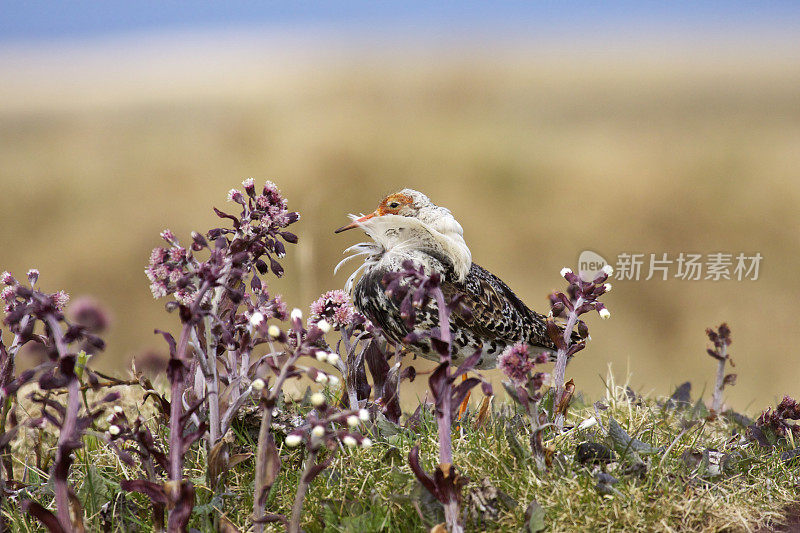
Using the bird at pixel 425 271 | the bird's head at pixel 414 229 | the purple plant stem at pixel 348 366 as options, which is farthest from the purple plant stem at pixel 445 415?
the bird's head at pixel 414 229

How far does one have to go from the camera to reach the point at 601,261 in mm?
4328

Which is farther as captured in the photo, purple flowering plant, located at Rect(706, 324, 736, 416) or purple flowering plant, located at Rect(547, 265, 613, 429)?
purple flowering plant, located at Rect(706, 324, 736, 416)

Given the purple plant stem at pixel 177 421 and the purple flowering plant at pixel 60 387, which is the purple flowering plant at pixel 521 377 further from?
the purple flowering plant at pixel 60 387

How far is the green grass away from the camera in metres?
2.59

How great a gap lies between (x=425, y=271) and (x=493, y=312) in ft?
1.92

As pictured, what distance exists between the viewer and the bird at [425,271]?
356cm

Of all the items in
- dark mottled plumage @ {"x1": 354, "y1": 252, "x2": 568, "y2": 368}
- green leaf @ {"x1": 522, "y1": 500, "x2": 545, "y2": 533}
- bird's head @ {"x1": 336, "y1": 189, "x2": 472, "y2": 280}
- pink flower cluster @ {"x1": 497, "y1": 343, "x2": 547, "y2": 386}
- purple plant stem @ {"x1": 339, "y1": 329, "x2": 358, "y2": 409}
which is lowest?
green leaf @ {"x1": 522, "y1": 500, "x2": 545, "y2": 533}

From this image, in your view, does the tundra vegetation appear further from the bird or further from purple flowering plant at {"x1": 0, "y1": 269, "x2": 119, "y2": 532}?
the bird

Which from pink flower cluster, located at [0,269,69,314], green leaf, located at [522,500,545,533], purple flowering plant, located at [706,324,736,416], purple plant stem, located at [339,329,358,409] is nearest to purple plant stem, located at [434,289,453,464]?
green leaf, located at [522,500,545,533]

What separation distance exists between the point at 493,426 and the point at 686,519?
846 millimetres

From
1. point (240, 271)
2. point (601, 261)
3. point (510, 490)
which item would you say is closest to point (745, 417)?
point (601, 261)

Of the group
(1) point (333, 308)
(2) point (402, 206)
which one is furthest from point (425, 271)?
(1) point (333, 308)

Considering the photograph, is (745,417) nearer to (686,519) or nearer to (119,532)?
(686,519)

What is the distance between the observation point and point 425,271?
3.48 metres
